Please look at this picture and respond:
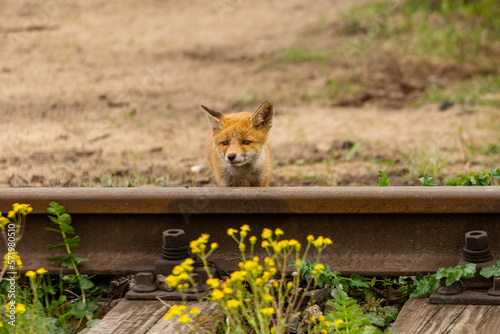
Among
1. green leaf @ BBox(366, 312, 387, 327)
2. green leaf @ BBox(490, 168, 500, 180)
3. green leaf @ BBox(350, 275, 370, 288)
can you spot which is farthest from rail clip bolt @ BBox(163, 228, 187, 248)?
green leaf @ BBox(490, 168, 500, 180)

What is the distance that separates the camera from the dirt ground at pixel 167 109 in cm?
639

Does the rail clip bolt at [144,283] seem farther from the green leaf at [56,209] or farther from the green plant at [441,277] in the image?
the green plant at [441,277]

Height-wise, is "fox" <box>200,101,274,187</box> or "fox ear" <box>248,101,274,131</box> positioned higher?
"fox ear" <box>248,101,274,131</box>

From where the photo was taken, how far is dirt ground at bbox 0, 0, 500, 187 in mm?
6395

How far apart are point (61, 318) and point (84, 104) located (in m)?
5.81

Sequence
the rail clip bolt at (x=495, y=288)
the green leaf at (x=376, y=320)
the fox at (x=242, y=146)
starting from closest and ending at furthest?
the green leaf at (x=376, y=320) → the rail clip bolt at (x=495, y=288) → the fox at (x=242, y=146)

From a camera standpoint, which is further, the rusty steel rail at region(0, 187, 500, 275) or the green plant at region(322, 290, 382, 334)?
the rusty steel rail at region(0, 187, 500, 275)

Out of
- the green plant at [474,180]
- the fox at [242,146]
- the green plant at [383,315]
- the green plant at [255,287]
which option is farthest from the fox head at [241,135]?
the green plant at [383,315]

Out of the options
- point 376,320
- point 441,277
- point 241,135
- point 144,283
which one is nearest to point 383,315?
point 376,320

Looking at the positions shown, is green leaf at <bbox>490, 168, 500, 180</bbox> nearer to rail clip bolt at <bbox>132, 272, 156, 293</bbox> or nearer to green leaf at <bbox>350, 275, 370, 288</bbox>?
green leaf at <bbox>350, 275, 370, 288</bbox>

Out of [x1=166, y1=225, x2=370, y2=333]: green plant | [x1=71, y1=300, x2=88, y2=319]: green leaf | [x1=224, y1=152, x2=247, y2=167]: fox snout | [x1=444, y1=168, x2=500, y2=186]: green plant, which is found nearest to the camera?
[x1=166, y1=225, x2=370, y2=333]: green plant

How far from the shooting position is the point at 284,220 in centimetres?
409

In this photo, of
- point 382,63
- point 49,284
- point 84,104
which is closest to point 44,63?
point 84,104

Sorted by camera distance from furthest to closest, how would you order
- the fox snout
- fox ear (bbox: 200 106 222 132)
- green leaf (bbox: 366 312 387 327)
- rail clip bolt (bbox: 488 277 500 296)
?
fox ear (bbox: 200 106 222 132) → the fox snout → rail clip bolt (bbox: 488 277 500 296) → green leaf (bbox: 366 312 387 327)
